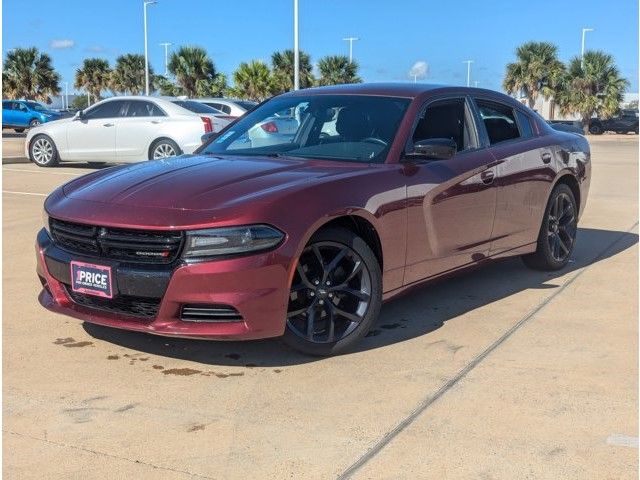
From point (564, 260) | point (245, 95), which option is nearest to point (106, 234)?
point (564, 260)

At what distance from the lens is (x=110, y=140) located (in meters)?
13.9

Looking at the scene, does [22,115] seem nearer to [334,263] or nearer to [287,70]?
[287,70]

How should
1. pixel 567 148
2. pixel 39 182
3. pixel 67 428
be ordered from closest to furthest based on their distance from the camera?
pixel 67 428, pixel 567 148, pixel 39 182

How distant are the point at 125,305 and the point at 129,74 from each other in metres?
59.3

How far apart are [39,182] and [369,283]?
9.46m

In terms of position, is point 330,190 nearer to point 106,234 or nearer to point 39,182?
point 106,234

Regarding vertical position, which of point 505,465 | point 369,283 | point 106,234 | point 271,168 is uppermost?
point 271,168

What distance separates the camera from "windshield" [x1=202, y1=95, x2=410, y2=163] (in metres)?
4.66

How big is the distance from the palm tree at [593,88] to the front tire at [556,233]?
43.9 m

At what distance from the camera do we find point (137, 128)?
44.4 feet

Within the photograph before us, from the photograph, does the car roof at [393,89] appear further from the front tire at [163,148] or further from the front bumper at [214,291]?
the front tire at [163,148]

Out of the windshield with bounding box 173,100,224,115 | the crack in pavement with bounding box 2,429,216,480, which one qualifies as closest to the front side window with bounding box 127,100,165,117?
the windshield with bounding box 173,100,224,115

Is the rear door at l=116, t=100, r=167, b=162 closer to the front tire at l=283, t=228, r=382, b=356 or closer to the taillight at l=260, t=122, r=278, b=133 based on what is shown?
the taillight at l=260, t=122, r=278, b=133

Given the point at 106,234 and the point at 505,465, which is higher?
the point at 106,234
